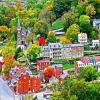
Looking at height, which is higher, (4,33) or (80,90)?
(4,33)

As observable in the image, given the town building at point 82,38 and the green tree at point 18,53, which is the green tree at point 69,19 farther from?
the green tree at point 18,53

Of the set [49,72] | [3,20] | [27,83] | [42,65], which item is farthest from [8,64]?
[3,20]

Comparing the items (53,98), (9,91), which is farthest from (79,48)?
(53,98)

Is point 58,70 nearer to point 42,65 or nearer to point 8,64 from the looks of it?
point 42,65

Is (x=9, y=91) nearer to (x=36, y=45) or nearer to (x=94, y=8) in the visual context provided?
(x=36, y=45)

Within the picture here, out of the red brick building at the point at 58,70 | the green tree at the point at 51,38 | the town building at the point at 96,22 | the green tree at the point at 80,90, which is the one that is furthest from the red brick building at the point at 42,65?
the town building at the point at 96,22
